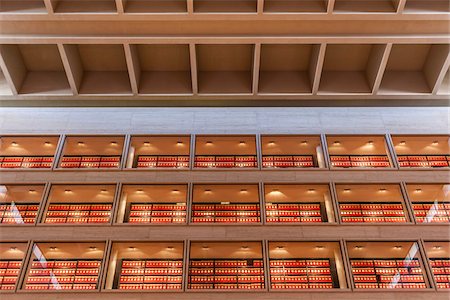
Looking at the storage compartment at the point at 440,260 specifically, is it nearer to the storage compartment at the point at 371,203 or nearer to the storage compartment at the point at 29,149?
the storage compartment at the point at 371,203

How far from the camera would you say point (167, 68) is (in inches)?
433

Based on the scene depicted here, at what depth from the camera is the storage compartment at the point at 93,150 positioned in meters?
9.82

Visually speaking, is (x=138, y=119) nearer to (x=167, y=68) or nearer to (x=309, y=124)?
(x=167, y=68)

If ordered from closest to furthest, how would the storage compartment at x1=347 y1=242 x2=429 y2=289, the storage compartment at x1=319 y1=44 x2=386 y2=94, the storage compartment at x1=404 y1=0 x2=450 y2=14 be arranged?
the storage compartment at x1=347 y1=242 x2=429 y2=289 < the storage compartment at x1=404 y1=0 x2=450 y2=14 < the storage compartment at x1=319 y1=44 x2=386 y2=94

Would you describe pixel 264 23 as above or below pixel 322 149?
above

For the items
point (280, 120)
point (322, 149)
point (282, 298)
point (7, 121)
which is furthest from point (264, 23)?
point (7, 121)

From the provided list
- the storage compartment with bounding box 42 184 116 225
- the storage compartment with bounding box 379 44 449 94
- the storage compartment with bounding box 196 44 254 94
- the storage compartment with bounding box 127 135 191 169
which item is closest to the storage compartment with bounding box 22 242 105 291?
the storage compartment with bounding box 42 184 116 225

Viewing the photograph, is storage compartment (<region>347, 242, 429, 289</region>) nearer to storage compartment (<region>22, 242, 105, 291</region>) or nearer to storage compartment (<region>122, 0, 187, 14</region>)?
storage compartment (<region>22, 242, 105, 291</region>)

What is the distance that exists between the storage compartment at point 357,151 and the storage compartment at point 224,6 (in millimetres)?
3610

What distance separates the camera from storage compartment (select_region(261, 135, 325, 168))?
9.84 meters

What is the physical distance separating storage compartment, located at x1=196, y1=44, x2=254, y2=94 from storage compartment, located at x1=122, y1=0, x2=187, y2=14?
1291mm

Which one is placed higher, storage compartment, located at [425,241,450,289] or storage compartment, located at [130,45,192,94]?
storage compartment, located at [130,45,192,94]

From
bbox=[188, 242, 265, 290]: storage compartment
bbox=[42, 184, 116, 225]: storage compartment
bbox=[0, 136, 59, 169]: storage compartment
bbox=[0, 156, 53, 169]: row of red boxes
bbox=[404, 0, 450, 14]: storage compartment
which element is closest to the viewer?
bbox=[188, 242, 265, 290]: storage compartment

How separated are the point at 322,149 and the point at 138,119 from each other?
15.3 feet
